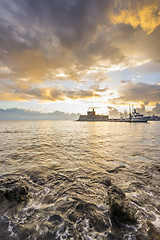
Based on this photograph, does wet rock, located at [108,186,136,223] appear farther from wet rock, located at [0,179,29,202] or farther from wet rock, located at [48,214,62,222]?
wet rock, located at [0,179,29,202]

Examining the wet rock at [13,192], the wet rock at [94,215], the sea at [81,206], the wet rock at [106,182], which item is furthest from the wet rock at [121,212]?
the wet rock at [13,192]

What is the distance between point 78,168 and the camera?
26.3 feet

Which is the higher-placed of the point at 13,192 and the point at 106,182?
the point at 13,192

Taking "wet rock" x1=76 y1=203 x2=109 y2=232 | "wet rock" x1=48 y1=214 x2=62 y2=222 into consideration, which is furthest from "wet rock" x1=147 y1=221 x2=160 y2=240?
"wet rock" x1=48 y1=214 x2=62 y2=222

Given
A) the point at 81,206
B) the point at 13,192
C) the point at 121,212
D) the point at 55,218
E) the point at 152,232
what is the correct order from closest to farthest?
the point at 152,232 < the point at 121,212 < the point at 55,218 < the point at 81,206 < the point at 13,192

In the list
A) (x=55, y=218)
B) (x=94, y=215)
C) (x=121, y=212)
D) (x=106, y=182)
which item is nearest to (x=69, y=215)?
(x=55, y=218)

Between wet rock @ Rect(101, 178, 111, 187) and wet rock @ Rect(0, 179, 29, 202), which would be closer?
wet rock @ Rect(0, 179, 29, 202)

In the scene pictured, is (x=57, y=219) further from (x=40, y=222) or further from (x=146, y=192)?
(x=146, y=192)

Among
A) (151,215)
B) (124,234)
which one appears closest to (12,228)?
(124,234)

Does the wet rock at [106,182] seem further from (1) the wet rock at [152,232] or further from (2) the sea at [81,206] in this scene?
(1) the wet rock at [152,232]

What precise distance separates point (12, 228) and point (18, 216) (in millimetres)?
466

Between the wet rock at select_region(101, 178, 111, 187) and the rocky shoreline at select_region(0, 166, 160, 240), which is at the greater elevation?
the rocky shoreline at select_region(0, 166, 160, 240)

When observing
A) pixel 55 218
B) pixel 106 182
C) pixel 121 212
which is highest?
pixel 121 212

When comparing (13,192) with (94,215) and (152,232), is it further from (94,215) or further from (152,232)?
(152,232)
